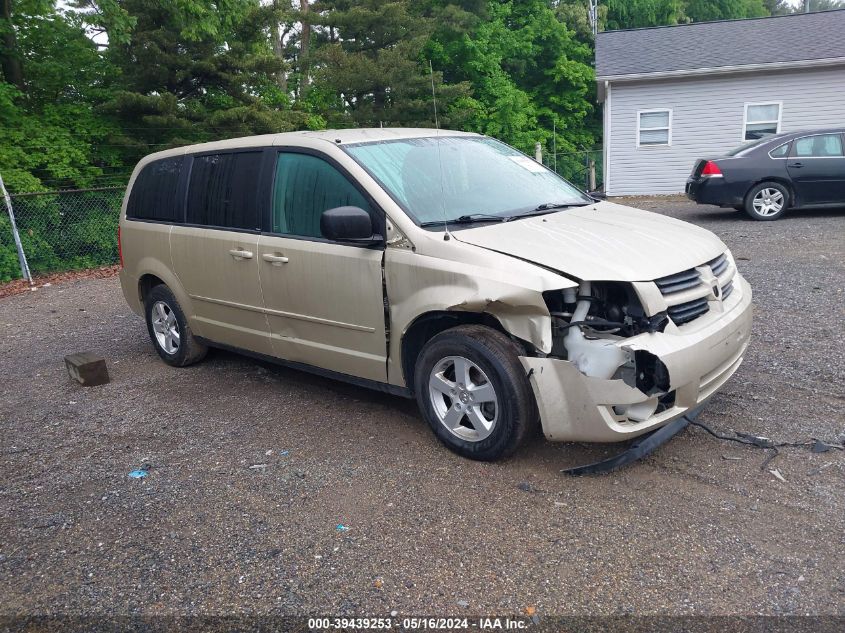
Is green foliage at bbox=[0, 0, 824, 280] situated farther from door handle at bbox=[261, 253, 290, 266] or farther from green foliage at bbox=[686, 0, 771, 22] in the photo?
green foliage at bbox=[686, 0, 771, 22]

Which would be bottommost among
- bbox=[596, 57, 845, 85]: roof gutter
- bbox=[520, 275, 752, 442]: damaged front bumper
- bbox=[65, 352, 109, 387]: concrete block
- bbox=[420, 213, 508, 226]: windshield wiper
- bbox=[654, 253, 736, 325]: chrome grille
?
bbox=[65, 352, 109, 387]: concrete block

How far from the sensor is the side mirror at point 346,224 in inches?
152

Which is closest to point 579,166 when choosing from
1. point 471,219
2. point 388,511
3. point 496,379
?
point 471,219

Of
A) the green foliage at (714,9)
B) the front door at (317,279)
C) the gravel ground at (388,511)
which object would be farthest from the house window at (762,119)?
the green foliage at (714,9)

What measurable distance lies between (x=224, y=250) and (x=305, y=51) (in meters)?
19.9

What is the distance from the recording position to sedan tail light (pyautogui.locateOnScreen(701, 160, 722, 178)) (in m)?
11.8

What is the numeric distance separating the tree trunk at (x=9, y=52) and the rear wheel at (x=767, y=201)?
13947 mm

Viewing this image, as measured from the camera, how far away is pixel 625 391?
10.7 ft

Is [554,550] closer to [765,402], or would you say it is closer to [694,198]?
[765,402]

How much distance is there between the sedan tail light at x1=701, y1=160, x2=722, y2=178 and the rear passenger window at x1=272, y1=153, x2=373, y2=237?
30.7ft

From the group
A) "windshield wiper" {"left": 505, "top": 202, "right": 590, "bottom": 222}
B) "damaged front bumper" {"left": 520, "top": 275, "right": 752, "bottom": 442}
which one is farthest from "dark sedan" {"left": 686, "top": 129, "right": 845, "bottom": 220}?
"damaged front bumper" {"left": 520, "top": 275, "right": 752, "bottom": 442}

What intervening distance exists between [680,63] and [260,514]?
59.4 ft

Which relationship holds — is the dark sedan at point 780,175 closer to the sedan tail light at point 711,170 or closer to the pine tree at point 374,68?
the sedan tail light at point 711,170

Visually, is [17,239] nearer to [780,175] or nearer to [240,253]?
[240,253]
